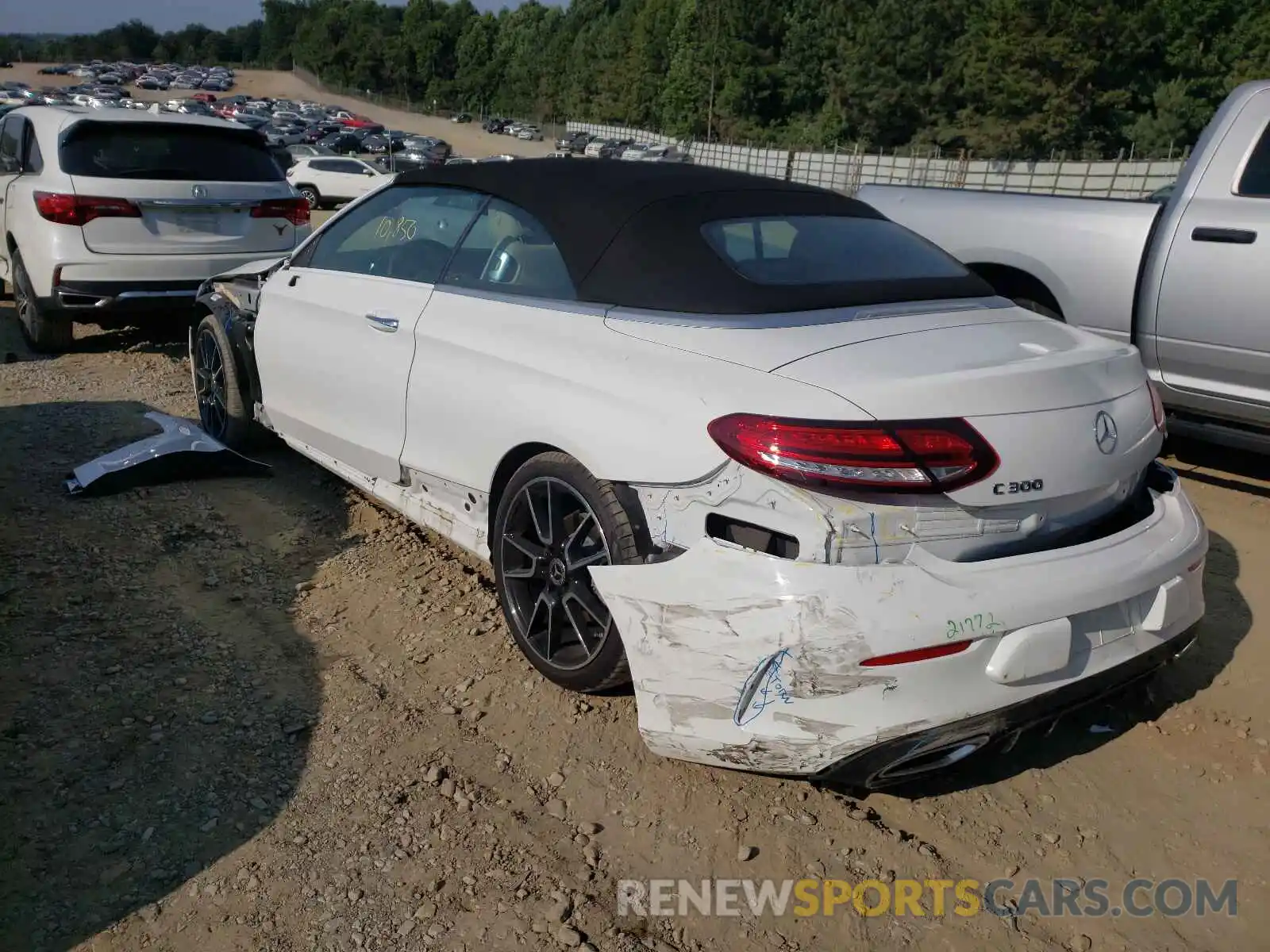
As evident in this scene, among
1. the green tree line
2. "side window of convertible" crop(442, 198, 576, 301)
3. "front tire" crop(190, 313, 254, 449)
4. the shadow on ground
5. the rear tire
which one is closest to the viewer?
the shadow on ground

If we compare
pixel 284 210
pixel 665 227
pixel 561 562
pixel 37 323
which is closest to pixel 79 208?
pixel 37 323

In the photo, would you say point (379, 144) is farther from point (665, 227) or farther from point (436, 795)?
point (436, 795)

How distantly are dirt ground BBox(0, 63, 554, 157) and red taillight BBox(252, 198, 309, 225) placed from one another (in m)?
58.1

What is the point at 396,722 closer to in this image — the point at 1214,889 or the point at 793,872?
the point at 793,872

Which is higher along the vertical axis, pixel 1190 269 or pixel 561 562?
pixel 1190 269

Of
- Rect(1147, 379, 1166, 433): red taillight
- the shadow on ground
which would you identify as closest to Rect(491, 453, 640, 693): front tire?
the shadow on ground

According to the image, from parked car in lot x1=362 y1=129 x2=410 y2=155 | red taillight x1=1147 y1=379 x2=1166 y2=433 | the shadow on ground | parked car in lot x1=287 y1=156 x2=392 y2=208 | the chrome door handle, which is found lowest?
parked car in lot x1=362 y1=129 x2=410 y2=155

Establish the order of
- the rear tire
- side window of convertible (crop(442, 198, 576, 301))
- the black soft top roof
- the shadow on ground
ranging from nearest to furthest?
the shadow on ground < the black soft top roof < side window of convertible (crop(442, 198, 576, 301)) < the rear tire

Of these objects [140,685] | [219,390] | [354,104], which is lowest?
[354,104]

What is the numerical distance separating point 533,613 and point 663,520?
30.0 inches

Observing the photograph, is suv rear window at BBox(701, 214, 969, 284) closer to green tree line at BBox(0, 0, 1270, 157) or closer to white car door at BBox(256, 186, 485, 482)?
white car door at BBox(256, 186, 485, 482)

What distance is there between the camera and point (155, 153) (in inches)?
278

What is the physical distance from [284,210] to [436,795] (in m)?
6.00

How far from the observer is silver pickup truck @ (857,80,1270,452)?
471 centimetres
